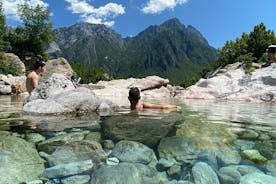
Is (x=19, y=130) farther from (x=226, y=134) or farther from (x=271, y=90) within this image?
(x=271, y=90)

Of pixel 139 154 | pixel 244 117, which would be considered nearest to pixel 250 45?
pixel 244 117

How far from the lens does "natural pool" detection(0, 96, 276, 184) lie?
15.4 ft

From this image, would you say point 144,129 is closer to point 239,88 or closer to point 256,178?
point 256,178

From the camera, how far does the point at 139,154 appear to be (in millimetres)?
5523

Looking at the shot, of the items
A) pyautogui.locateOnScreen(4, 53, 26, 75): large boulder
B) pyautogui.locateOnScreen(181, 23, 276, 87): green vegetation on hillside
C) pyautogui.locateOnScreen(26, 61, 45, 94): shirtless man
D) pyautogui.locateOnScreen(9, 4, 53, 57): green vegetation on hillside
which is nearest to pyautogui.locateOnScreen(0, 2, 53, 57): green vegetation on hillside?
pyautogui.locateOnScreen(9, 4, 53, 57): green vegetation on hillside

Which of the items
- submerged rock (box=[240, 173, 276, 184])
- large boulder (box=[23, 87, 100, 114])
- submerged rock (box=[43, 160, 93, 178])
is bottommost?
submerged rock (box=[240, 173, 276, 184])

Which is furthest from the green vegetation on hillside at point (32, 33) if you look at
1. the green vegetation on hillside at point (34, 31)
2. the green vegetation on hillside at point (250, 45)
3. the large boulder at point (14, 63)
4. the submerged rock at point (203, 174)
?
the submerged rock at point (203, 174)

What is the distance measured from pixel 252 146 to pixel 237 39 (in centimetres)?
4851

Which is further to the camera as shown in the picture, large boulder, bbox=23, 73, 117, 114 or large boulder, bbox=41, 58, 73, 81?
large boulder, bbox=41, 58, 73, 81

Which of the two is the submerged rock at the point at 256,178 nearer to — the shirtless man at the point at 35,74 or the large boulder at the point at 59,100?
the large boulder at the point at 59,100

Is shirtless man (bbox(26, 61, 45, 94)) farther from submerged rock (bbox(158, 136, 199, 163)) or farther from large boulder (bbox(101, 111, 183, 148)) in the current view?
submerged rock (bbox(158, 136, 199, 163))

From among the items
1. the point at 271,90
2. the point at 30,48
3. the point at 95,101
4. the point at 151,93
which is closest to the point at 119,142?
the point at 95,101

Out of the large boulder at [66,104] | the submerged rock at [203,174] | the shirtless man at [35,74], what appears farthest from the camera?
the shirtless man at [35,74]

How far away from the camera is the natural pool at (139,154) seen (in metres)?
4.70
